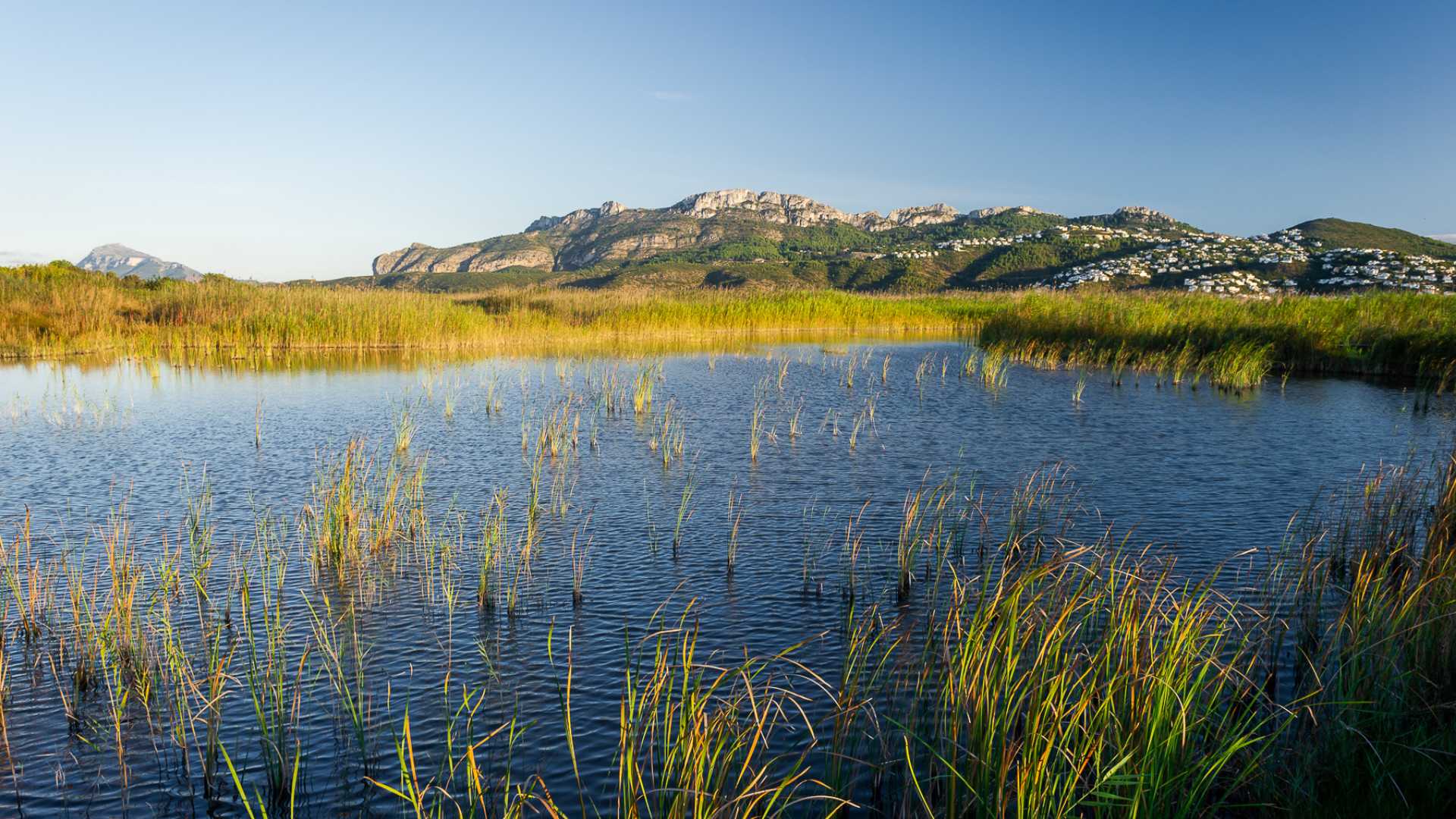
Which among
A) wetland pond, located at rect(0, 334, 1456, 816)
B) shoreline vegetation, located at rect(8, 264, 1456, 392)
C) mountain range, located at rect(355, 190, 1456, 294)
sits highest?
mountain range, located at rect(355, 190, 1456, 294)

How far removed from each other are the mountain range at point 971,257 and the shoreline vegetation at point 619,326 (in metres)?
40.7

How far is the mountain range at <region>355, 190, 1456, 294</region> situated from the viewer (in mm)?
83125

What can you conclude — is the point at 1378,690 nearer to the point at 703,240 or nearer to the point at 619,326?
the point at 619,326

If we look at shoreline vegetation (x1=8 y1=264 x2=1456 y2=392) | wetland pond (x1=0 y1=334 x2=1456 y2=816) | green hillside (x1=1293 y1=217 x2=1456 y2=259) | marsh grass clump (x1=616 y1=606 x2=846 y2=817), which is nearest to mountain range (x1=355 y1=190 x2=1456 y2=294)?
green hillside (x1=1293 y1=217 x2=1456 y2=259)

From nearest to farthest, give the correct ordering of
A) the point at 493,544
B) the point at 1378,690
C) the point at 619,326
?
the point at 1378,690 < the point at 493,544 < the point at 619,326

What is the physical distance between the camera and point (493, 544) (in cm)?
886

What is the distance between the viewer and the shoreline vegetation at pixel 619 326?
932 inches

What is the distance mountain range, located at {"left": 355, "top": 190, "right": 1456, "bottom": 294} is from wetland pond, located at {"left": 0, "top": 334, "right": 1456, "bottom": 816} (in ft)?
193

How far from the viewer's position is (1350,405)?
59.4 ft

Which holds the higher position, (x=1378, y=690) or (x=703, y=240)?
(x=703, y=240)

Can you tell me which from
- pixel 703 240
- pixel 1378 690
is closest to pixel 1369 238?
pixel 703 240

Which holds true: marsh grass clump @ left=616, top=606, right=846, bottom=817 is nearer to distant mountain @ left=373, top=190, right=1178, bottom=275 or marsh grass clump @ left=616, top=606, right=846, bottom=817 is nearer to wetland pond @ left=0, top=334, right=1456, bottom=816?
wetland pond @ left=0, top=334, right=1456, bottom=816

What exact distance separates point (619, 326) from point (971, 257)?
103m

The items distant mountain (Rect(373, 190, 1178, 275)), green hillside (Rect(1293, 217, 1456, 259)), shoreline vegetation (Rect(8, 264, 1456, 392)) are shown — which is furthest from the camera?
distant mountain (Rect(373, 190, 1178, 275))
